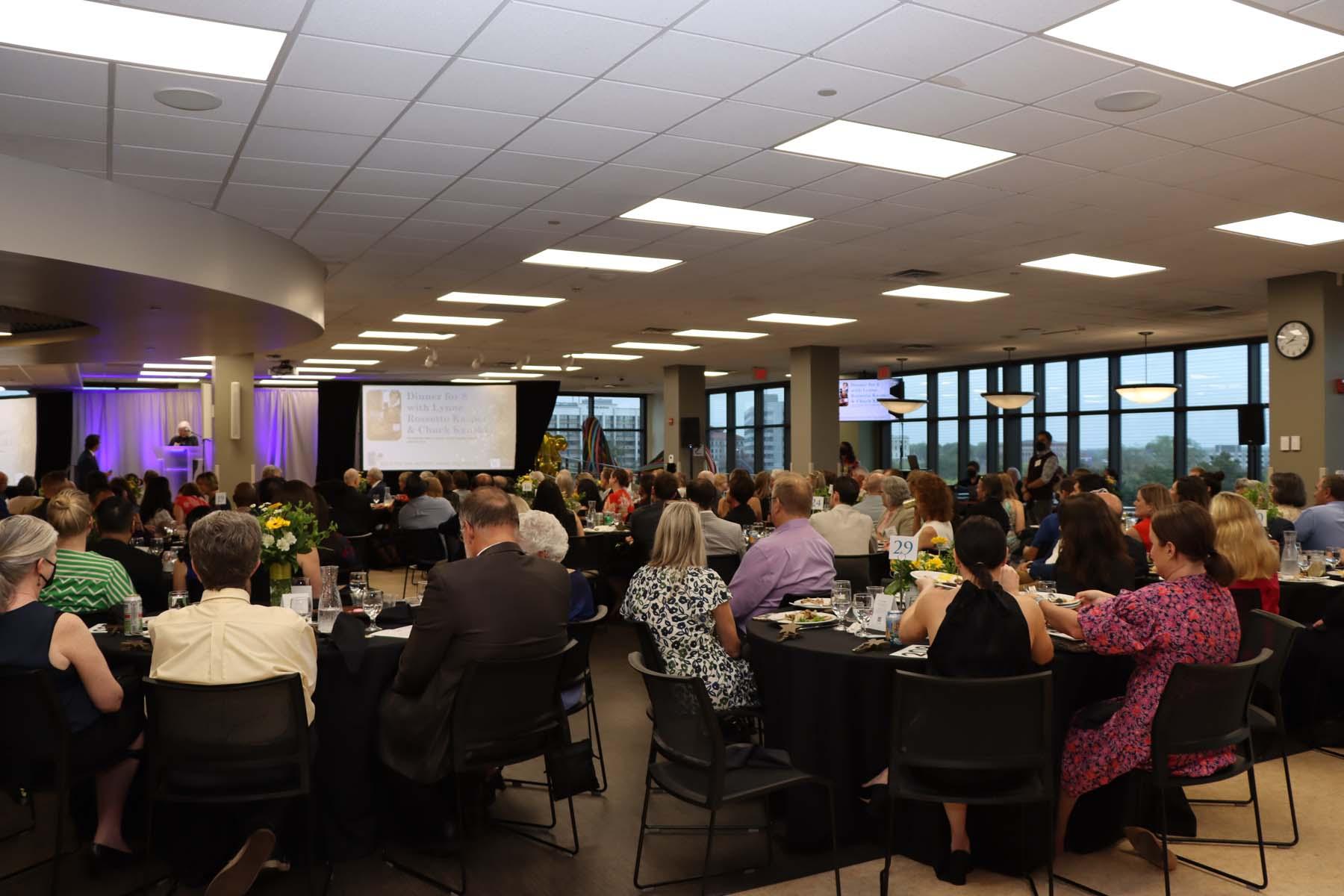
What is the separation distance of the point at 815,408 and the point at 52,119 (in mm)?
12060

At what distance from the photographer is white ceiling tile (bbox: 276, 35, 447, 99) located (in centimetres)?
418

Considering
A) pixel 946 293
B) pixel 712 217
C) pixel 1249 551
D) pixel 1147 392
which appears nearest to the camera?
pixel 1249 551

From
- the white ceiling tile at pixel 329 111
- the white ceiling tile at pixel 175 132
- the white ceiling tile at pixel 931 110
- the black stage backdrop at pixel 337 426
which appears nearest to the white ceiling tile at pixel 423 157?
the white ceiling tile at pixel 329 111

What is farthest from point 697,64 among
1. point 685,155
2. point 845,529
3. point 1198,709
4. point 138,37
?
point 845,529

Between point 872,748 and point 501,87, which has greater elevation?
point 501,87

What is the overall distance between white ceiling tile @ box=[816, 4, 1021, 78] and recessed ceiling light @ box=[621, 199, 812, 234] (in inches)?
100

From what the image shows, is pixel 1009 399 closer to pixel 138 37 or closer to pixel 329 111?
pixel 329 111

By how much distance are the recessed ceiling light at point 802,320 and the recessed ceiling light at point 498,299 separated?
269 cm

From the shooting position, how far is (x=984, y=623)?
3195mm

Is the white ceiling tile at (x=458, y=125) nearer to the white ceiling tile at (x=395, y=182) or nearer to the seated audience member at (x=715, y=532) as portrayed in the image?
the white ceiling tile at (x=395, y=182)

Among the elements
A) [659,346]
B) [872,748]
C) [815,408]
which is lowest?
[872,748]

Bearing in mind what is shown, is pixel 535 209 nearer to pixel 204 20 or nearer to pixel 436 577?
pixel 204 20

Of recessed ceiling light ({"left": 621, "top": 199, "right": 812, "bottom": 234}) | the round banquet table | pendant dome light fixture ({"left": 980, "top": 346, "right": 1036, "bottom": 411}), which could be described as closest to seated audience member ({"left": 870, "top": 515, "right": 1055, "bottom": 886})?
the round banquet table

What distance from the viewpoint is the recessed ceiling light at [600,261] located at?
8.53 metres
